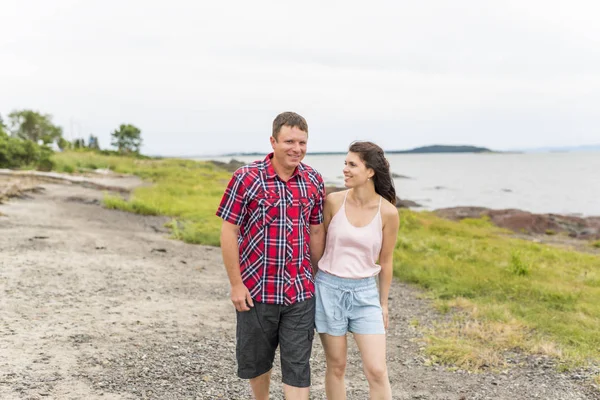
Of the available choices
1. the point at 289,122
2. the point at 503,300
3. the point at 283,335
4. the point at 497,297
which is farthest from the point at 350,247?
the point at 497,297

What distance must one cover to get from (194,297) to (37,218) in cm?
827

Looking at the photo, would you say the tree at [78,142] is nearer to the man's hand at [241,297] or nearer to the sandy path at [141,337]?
the sandy path at [141,337]

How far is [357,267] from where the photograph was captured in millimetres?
3904

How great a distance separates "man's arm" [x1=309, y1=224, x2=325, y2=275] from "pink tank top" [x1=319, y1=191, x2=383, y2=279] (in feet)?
0.17

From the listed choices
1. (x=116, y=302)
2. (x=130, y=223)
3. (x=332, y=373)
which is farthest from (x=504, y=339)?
(x=130, y=223)

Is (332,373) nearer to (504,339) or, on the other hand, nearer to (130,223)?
(504,339)

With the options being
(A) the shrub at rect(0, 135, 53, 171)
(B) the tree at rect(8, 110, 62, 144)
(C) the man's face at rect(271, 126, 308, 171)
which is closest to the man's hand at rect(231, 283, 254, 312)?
(C) the man's face at rect(271, 126, 308, 171)

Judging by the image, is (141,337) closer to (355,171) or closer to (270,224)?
(270,224)

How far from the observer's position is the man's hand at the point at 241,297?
146 inches

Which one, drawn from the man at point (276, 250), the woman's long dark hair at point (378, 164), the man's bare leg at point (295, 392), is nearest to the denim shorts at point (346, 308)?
the man at point (276, 250)

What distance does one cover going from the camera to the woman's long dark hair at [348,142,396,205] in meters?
3.94

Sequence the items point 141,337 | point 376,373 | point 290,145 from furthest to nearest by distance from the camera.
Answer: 1. point 141,337
2. point 376,373
3. point 290,145

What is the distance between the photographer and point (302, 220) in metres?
3.78

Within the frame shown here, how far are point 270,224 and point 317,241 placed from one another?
1.52ft
